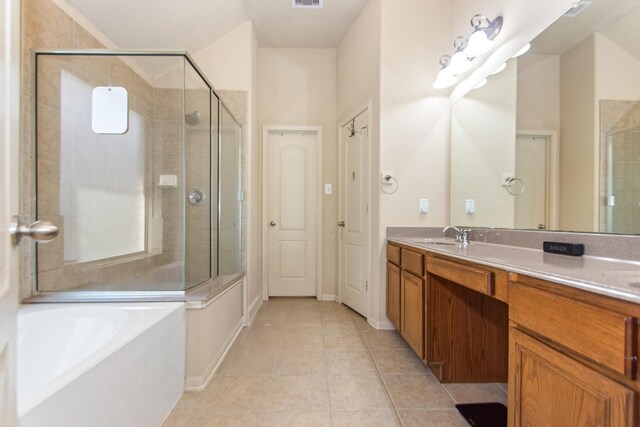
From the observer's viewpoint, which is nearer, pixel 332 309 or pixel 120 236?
pixel 120 236

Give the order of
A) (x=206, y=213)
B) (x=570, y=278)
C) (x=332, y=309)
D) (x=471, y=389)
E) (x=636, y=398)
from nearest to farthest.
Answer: (x=636, y=398) → (x=570, y=278) → (x=471, y=389) → (x=206, y=213) → (x=332, y=309)

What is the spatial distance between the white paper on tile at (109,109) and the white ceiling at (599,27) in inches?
104

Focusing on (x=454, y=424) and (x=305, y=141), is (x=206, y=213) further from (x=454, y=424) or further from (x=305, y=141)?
(x=454, y=424)

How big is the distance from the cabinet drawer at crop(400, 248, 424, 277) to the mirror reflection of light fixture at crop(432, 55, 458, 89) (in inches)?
58.3

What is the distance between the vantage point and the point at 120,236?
2.09m

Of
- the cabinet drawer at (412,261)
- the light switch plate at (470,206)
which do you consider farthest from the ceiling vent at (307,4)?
the cabinet drawer at (412,261)

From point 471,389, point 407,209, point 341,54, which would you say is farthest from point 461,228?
point 341,54

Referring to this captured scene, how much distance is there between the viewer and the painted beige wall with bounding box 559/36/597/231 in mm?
1290

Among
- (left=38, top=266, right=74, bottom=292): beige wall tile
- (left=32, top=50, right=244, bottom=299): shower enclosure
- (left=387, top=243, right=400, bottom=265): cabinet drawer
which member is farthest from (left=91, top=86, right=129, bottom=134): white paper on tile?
(left=387, top=243, right=400, bottom=265): cabinet drawer

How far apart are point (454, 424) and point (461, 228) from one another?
140 cm

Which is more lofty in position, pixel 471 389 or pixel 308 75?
pixel 308 75

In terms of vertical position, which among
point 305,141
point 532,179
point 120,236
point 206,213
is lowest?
point 120,236

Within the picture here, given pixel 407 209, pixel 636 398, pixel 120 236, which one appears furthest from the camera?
pixel 407 209

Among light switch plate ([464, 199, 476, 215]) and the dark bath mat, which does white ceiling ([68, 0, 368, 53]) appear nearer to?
light switch plate ([464, 199, 476, 215])
